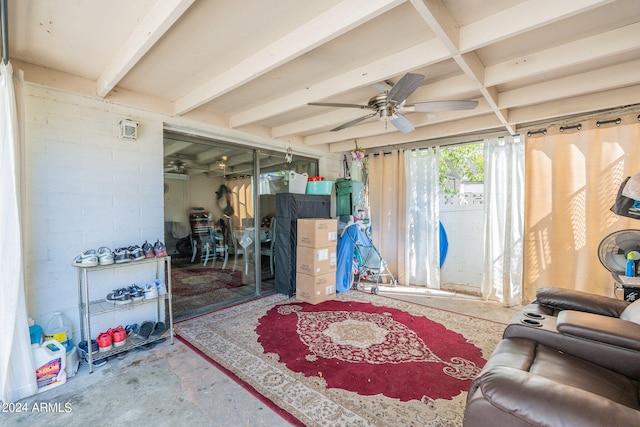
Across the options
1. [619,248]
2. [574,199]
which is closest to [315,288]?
[619,248]

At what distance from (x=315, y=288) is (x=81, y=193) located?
2.63m

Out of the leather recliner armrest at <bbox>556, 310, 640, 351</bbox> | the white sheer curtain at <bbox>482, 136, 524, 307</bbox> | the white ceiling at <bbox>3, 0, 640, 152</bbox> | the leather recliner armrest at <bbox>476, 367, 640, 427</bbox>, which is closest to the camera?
the leather recliner armrest at <bbox>476, 367, 640, 427</bbox>

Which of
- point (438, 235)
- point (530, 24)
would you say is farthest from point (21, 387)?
point (438, 235)

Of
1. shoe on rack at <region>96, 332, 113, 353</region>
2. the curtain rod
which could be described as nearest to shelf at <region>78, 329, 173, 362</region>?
shoe on rack at <region>96, 332, 113, 353</region>

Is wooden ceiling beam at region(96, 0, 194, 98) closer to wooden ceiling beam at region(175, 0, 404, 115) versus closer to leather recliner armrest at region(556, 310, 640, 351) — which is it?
wooden ceiling beam at region(175, 0, 404, 115)

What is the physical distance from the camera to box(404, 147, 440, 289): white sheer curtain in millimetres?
4391

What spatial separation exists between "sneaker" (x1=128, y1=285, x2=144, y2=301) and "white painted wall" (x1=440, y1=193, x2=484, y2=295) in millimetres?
4109

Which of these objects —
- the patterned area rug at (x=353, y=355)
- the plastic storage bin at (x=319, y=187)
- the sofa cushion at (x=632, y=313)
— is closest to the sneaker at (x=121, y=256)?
the patterned area rug at (x=353, y=355)

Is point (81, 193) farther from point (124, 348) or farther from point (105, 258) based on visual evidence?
point (124, 348)

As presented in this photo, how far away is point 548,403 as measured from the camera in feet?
3.14

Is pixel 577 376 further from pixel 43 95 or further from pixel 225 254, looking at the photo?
pixel 43 95

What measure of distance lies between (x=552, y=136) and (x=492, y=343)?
2.60 metres

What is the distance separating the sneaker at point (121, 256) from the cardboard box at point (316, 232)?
2041mm

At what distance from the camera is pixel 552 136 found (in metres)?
3.44
